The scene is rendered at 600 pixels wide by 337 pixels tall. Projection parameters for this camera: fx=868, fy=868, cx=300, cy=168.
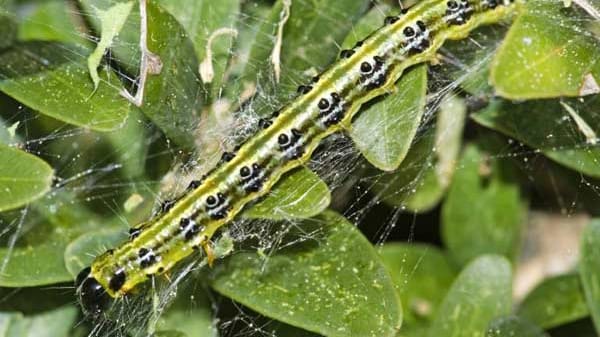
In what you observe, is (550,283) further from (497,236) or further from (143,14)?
(143,14)

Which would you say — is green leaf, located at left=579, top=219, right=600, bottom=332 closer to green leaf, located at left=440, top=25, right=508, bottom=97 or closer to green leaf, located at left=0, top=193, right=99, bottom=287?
green leaf, located at left=440, top=25, right=508, bottom=97

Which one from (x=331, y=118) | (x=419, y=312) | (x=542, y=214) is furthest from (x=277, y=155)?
(x=542, y=214)

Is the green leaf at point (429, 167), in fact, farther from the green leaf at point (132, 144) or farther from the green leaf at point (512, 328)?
the green leaf at point (132, 144)

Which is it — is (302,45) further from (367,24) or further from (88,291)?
(88,291)

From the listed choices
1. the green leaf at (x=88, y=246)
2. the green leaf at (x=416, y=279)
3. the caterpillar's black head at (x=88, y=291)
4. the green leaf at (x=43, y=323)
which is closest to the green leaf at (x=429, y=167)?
the green leaf at (x=416, y=279)

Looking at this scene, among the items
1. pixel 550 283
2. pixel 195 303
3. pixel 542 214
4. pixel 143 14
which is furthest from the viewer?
pixel 542 214

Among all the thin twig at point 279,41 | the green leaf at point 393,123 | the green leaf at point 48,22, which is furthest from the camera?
the green leaf at point 48,22
